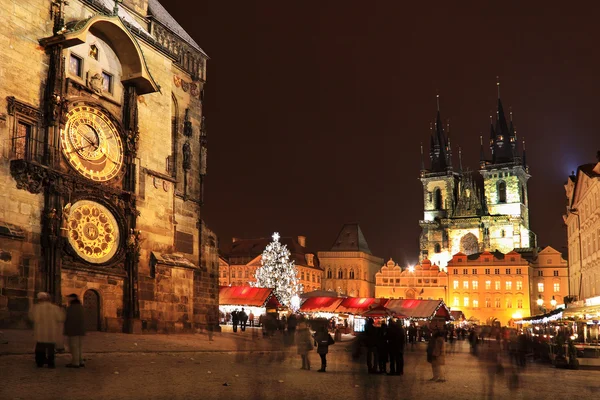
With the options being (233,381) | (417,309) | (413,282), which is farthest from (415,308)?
(413,282)

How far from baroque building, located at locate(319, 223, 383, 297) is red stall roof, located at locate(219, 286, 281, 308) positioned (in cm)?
7167

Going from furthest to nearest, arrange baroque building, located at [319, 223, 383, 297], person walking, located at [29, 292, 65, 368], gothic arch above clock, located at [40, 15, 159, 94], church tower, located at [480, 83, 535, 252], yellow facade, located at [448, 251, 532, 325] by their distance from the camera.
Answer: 1. baroque building, located at [319, 223, 383, 297]
2. church tower, located at [480, 83, 535, 252]
3. yellow facade, located at [448, 251, 532, 325]
4. gothic arch above clock, located at [40, 15, 159, 94]
5. person walking, located at [29, 292, 65, 368]

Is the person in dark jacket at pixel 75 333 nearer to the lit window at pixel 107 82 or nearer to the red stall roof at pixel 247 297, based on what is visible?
the lit window at pixel 107 82

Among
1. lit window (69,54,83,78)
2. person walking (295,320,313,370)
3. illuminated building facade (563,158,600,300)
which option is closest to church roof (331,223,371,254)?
illuminated building facade (563,158,600,300)

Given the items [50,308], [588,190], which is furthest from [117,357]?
[588,190]

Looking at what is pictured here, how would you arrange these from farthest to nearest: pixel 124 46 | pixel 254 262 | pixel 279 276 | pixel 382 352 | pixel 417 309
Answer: pixel 254 262, pixel 279 276, pixel 417 309, pixel 124 46, pixel 382 352

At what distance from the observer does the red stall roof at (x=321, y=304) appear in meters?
51.7

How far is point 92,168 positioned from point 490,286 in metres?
88.8

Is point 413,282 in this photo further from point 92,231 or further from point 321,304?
point 92,231

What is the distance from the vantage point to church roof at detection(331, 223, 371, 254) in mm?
124331

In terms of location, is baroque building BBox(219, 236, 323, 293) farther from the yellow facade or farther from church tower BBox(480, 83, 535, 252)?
church tower BBox(480, 83, 535, 252)

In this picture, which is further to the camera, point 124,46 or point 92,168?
point 124,46

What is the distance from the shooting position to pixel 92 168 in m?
25.8

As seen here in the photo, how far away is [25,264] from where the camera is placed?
73.9 ft
